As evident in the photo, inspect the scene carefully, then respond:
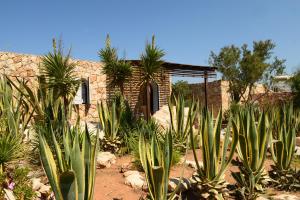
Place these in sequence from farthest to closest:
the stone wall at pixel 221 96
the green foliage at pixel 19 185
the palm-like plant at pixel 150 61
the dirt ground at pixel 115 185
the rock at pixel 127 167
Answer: the stone wall at pixel 221 96 → the palm-like plant at pixel 150 61 → the rock at pixel 127 167 → the dirt ground at pixel 115 185 → the green foliage at pixel 19 185

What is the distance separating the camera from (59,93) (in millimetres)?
7297

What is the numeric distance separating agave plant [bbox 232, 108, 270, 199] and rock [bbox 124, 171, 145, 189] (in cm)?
148

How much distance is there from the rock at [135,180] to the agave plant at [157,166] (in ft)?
4.09

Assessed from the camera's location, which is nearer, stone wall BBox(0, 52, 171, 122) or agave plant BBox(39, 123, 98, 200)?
agave plant BBox(39, 123, 98, 200)

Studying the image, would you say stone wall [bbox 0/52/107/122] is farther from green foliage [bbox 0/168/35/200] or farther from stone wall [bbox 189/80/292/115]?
stone wall [bbox 189/80/292/115]

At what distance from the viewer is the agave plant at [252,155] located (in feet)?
16.4

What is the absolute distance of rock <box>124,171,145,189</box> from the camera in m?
5.20

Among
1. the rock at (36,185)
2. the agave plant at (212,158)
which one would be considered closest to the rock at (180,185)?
the agave plant at (212,158)

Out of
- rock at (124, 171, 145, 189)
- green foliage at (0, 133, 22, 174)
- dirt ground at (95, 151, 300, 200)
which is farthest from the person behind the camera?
rock at (124, 171, 145, 189)

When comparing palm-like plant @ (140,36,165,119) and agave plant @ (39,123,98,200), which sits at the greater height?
palm-like plant @ (140,36,165,119)

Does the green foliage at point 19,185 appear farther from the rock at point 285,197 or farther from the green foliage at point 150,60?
the green foliage at point 150,60

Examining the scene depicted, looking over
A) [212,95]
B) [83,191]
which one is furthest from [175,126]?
[212,95]

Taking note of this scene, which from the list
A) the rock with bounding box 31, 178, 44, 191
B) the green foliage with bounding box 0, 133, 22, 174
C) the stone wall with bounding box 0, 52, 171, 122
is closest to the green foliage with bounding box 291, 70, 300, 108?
the stone wall with bounding box 0, 52, 171, 122

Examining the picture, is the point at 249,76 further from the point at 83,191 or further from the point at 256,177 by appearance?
the point at 83,191
